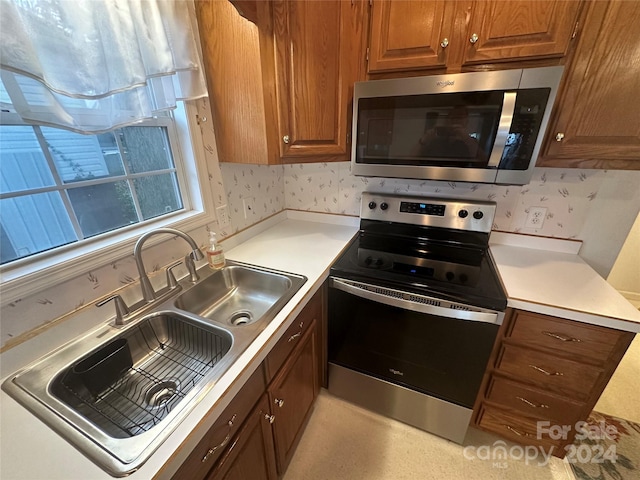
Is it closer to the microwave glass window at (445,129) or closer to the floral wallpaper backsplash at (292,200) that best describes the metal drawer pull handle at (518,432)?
the floral wallpaper backsplash at (292,200)

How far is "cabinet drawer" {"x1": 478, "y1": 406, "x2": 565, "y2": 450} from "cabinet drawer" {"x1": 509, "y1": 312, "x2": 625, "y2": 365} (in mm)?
442

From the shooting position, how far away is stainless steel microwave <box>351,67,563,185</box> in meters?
0.99

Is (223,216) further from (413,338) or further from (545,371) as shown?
(545,371)

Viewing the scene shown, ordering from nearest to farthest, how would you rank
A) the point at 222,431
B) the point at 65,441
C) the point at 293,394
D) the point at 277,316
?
the point at 65,441, the point at 222,431, the point at 277,316, the point at 293,394

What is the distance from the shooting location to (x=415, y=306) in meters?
1.15

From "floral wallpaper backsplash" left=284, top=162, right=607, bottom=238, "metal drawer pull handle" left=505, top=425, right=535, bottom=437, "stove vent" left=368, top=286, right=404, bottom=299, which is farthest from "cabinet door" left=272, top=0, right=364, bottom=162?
"metal drawer pull handle" left=505, top=425, right=535, bottom=437

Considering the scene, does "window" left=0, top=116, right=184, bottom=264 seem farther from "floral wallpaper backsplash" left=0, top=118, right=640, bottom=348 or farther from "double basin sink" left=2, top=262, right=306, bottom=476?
"double basin sink" left=2, top=262, right=306, bottom=476

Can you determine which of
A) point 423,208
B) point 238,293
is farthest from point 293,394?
point 423,208

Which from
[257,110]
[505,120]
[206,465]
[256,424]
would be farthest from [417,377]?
[257,110]

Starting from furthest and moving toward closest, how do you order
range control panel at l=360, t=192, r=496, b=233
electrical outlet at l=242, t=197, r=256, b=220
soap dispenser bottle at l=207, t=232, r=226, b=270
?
1. electrical outlet at l=242, t=197, r=256, b=220
2. range control panel at l=360, t=192, r=496, b=233
3. soap dispenser bottle at l=207, t=232, r=226, b=270

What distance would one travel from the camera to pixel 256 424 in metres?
0.89

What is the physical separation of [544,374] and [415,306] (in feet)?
2.08

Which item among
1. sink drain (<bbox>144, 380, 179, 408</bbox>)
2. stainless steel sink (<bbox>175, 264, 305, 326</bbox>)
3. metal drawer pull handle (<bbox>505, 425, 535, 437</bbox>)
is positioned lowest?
metal drawer pull handle (<bbox>505, 425, 535, 437</bbox>)

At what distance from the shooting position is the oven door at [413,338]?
1.12 meters
